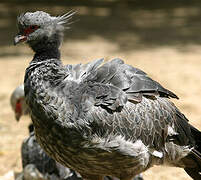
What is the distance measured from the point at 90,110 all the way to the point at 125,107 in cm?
26

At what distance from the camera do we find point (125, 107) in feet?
9.67

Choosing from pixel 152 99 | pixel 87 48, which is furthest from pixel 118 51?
pixel 152 99

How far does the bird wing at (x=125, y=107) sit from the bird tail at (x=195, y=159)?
13 centimetres

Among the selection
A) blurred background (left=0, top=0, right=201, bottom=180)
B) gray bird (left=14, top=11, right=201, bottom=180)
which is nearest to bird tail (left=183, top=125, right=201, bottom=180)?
gray bird (left=14, top=11, right=201, bottom=180)

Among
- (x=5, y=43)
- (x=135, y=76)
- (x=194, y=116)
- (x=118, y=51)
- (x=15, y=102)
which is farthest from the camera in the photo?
(x=5, y=43)

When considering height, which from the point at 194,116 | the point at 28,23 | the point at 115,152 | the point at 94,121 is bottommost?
the point at 194,116

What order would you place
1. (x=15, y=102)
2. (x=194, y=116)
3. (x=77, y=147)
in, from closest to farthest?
(x=77, y=147)
(x=15, y=102)
(x=194, y=116)

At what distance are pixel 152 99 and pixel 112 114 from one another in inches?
14.8

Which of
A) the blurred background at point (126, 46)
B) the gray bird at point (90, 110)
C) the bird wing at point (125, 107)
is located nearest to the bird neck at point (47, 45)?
the gray bird at point (90, 110)

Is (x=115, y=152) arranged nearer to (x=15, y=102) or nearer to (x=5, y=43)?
(x=15, y=102)

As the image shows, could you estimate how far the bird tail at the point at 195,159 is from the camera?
131 inches

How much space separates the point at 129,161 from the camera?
2936mm

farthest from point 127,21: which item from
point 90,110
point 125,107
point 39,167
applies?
point 90,110

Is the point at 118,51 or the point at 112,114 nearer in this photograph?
the point at 112,114
